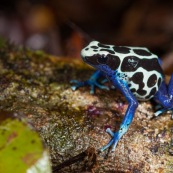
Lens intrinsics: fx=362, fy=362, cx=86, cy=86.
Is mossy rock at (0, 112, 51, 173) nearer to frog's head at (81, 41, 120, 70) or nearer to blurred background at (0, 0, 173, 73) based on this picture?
frog's head at (81, 41, 120, 70)

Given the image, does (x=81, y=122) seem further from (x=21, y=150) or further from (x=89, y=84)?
(x=21, y=150)

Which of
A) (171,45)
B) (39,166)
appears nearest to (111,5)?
(171,45)

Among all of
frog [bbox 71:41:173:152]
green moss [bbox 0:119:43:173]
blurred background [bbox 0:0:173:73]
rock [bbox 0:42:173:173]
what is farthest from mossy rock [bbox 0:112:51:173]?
blurred background [bbox 0:0:173:73]

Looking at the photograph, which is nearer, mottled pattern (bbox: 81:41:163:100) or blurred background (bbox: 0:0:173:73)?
mottled pattern (bbox: 81:41:163:100)

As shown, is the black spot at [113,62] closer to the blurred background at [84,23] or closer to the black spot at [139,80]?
the black spot at [139,80]

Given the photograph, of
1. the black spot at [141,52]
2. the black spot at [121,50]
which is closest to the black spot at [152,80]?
the black spot at [141,52]
